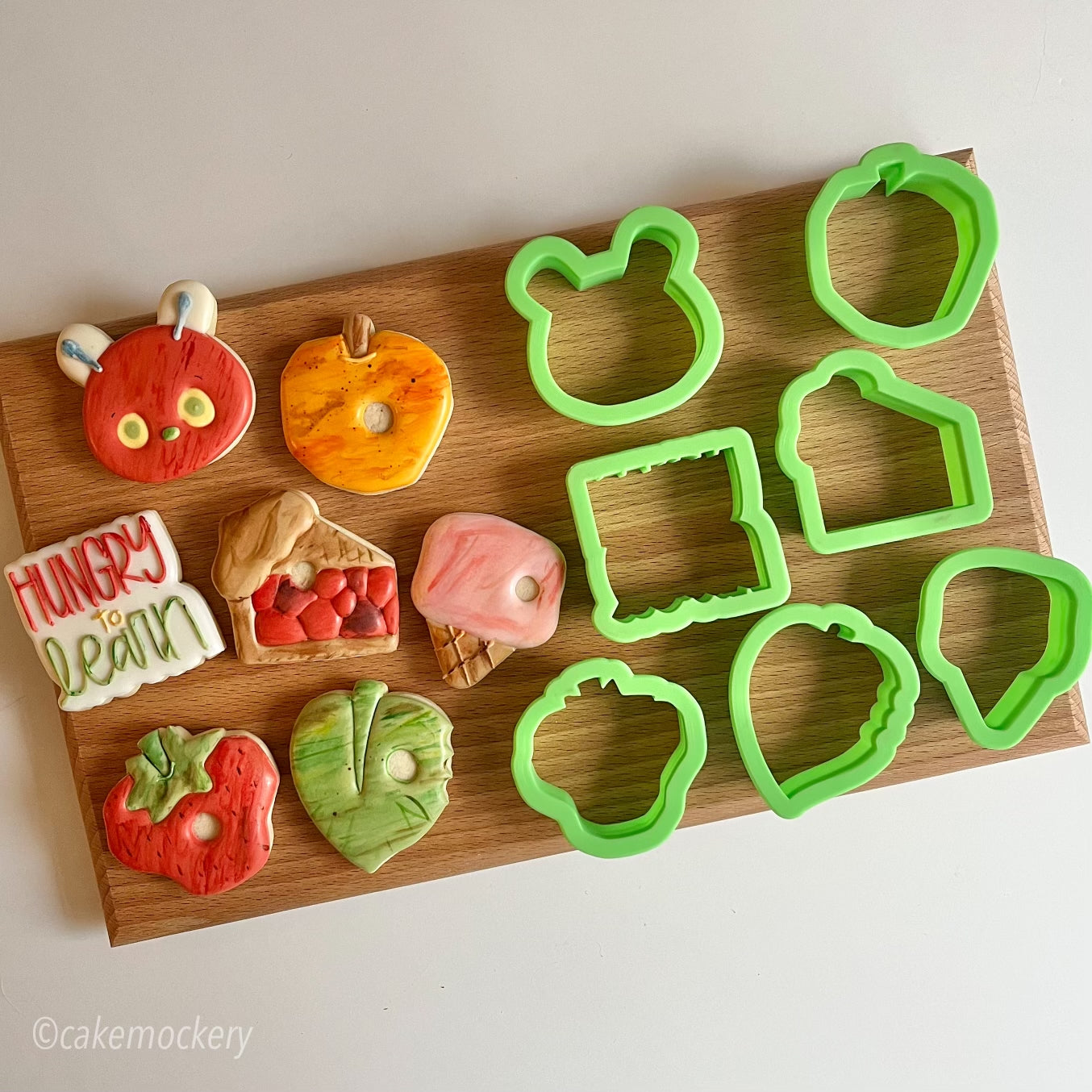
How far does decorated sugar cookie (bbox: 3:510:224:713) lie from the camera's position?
79 cm

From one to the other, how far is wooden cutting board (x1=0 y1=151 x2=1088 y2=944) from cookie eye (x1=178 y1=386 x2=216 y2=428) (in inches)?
1.7

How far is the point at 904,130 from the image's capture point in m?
0.87

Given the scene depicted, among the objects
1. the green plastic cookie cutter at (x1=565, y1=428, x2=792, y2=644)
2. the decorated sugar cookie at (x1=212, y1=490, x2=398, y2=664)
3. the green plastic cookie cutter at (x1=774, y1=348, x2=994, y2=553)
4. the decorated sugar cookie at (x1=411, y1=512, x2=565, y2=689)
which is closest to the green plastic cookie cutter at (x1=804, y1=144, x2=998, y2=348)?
the green plastic cookie cutter at (x1=774, y1=348, x2=994, y2=553)

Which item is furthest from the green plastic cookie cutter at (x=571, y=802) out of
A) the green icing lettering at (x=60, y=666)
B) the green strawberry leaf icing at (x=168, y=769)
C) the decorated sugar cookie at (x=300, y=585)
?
the green icing lettering at (x=60, y=666)

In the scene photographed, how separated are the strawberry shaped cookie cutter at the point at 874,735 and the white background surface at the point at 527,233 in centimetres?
15

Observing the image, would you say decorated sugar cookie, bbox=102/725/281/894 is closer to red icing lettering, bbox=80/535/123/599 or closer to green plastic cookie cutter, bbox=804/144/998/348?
red icing lettering, bbox=80/535/123/599

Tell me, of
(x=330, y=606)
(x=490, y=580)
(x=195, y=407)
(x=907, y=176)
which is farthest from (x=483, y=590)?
(x=907, y=176)

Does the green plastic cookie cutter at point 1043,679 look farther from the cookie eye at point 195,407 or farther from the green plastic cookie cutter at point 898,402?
the cookie eye at point 195,407

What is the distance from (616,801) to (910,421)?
43cm

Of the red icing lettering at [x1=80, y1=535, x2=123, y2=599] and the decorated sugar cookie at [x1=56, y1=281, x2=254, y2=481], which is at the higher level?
the decorated sugar cookie at [x1=56, y1=281, x2=254, y2=481]

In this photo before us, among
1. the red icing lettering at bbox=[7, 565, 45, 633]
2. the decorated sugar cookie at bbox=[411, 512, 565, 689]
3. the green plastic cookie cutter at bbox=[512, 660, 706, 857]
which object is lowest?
the green plastic cookie cutter at bbox=[512, 660, 706, 857]

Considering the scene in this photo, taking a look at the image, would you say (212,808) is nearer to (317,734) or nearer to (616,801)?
(317,734)

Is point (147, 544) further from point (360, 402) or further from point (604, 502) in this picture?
point (604, 502)

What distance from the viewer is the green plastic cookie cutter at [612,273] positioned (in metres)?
0.76
